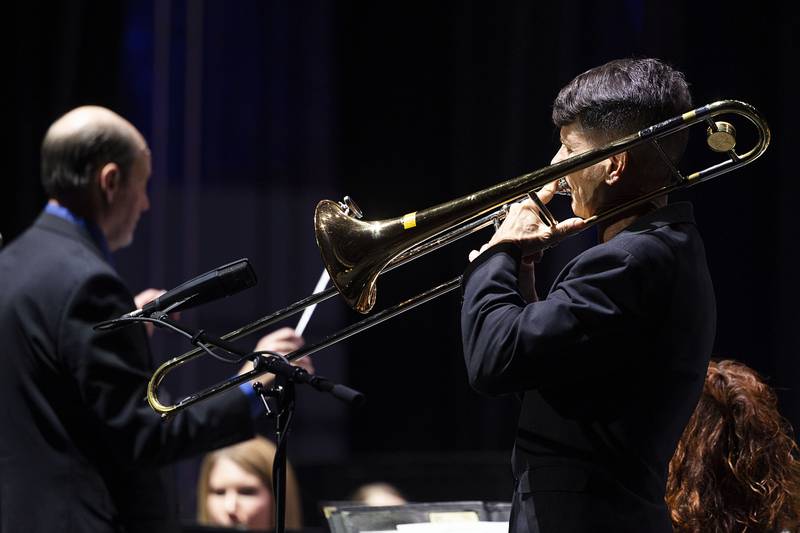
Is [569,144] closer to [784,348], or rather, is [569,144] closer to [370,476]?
[370,476]

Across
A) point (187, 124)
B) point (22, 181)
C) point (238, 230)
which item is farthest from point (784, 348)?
point (22, 181)

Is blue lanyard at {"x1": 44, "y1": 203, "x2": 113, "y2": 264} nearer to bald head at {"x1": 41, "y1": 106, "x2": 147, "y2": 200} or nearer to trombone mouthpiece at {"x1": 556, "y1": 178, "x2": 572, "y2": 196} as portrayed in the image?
bald head at {"x1": 41, "y1": 106, "x2": 147, "y2": 200}

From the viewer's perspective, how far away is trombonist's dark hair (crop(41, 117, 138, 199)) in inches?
105

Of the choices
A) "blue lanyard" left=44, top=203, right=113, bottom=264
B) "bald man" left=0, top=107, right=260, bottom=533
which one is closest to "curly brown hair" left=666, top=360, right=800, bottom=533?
"bald man" left=0, top=107, right=260, bottom=533

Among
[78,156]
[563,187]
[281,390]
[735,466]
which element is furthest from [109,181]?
[735,466]

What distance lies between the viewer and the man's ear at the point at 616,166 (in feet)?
5.99

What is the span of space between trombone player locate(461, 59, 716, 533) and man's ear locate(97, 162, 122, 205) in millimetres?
1248

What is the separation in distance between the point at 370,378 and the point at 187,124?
1.39 m

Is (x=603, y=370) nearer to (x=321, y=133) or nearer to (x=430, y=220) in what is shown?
(x=430, y=220)

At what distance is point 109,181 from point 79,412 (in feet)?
1.98

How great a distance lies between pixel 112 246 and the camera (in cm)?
273

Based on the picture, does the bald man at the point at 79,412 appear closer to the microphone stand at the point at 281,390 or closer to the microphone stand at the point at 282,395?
the microphone stand at the point at 281,390

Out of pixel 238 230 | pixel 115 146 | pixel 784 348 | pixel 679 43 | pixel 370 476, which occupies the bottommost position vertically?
pixel 370 476

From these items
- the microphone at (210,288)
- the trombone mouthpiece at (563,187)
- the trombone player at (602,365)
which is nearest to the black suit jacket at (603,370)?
the trombone player at (602,365)
